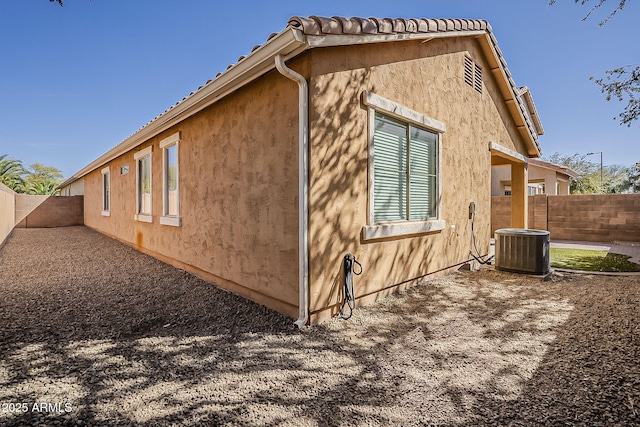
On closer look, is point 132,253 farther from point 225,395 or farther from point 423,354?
point 423,354

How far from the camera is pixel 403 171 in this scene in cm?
568

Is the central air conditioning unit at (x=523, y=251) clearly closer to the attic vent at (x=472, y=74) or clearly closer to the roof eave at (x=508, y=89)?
the attic vent at (x=472, y=74)

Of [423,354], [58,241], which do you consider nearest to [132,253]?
[58,241]

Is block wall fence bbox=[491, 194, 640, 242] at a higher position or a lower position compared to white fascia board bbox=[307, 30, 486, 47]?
lower

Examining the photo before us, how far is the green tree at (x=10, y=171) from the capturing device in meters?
26.3

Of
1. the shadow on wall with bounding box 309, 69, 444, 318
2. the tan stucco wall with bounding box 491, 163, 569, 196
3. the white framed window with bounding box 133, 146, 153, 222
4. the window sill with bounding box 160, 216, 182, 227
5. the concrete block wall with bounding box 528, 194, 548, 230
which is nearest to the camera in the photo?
the shadow on wall with bounding box 309, 69, 444, 318

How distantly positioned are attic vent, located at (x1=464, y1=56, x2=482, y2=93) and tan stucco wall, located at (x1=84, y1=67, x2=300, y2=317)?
17.1 feet

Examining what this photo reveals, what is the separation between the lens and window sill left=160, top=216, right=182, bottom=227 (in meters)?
7.25

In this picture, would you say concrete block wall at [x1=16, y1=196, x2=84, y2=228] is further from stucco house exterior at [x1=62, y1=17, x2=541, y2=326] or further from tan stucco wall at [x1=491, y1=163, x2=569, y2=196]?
tan stucco wall at [x1=491, y1=163, x2=569, y2=196]

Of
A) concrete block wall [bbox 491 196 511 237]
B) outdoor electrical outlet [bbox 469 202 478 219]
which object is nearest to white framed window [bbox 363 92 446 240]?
outdoor electrical outlet [bbox 469 202 478 219]

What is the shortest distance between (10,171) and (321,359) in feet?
115

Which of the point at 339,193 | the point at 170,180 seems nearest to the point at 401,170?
the point at 339,193

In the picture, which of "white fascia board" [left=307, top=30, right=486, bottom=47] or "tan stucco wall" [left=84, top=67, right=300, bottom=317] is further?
"tan stucco wall" [left=84, top=67, right=300, bottom=317]

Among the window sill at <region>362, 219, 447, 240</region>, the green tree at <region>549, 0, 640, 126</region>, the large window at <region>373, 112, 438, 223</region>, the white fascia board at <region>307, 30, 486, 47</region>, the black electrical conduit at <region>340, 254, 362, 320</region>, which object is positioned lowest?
the black electrical conduit at <region>340, 254, 362, 320</region>
